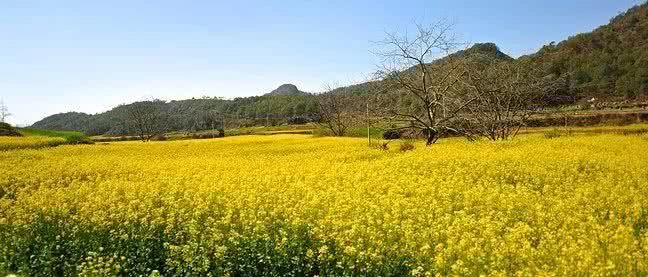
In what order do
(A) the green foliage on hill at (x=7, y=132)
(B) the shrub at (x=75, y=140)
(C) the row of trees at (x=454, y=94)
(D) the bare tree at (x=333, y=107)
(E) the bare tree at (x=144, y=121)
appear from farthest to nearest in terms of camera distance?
(E) the bare tree at (x=144, y=121), (D) the bare tree at (x=333, y=107), (A) the green foliage on hill at (x=7, y=132), (B) the shrub at (x=75, y=140), (C) the row of trees at (x=454, y=94)

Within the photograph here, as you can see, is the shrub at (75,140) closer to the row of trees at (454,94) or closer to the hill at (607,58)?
the row of trees at (454,94)

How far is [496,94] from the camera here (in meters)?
36.6

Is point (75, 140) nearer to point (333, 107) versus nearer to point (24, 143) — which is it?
point (24, 143)

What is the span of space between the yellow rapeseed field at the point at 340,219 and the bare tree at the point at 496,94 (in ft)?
44.6

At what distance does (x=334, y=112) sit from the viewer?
3280 inches

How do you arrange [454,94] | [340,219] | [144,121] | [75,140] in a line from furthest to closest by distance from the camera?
[144,121], [75,140], [454,94], [340,219]

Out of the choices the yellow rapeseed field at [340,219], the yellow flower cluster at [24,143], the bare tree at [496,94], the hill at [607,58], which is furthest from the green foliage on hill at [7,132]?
the hill at [607,58]

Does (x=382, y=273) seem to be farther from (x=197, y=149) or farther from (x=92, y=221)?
(x=197, y=149)

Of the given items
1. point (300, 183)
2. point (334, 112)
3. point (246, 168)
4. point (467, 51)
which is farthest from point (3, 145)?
point (334, 112)

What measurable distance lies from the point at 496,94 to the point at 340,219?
1078 inches

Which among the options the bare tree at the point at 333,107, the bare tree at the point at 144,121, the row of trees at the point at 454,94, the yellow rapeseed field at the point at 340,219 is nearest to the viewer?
the yellow rapeseed field at the point at 340,219

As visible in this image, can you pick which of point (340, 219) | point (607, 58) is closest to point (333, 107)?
point (607, 58)

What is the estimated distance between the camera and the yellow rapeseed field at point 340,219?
941cm

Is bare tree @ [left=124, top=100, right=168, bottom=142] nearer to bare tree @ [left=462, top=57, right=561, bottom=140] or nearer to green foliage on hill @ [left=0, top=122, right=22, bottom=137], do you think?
green foliage on hill @ [left=0, top=122, right=22, bottom=137]
